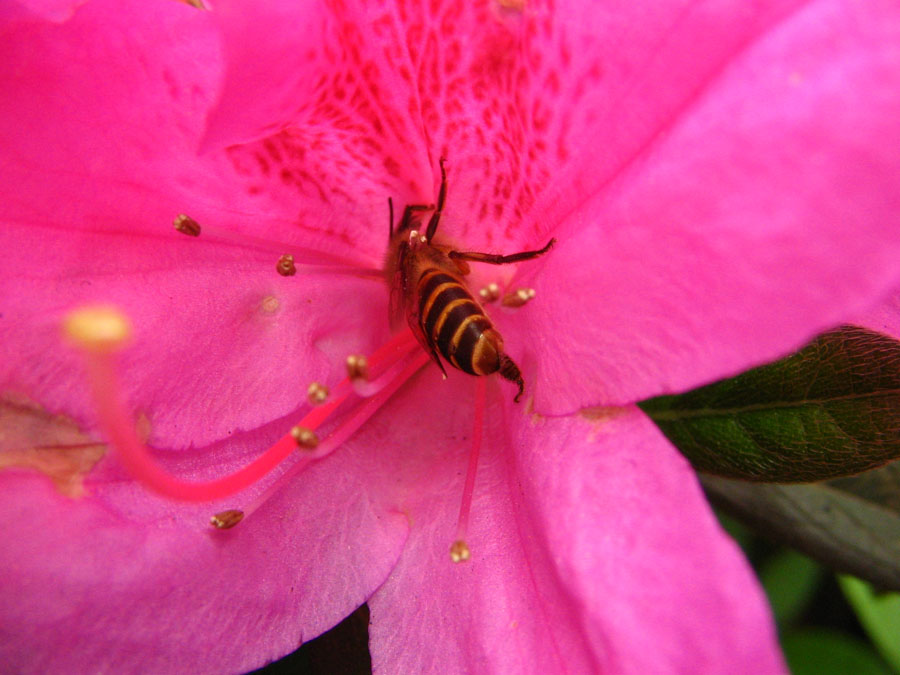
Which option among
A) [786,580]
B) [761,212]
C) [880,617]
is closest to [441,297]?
[761,212]

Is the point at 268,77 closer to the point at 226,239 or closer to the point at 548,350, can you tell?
the point at 226,239

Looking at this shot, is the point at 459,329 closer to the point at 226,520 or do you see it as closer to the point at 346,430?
the point at 346,430

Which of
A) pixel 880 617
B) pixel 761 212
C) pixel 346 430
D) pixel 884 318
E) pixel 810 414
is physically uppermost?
pixel 761 212

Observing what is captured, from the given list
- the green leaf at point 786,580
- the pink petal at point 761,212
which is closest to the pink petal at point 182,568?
the pink petal at point 761,212

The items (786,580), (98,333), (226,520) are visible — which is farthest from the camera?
(786,580)

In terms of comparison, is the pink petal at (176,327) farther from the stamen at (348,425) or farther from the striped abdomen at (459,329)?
the striped abdomen at (459,329)

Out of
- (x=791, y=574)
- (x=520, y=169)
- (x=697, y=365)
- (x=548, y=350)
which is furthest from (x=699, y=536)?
(x=791, y=574)
